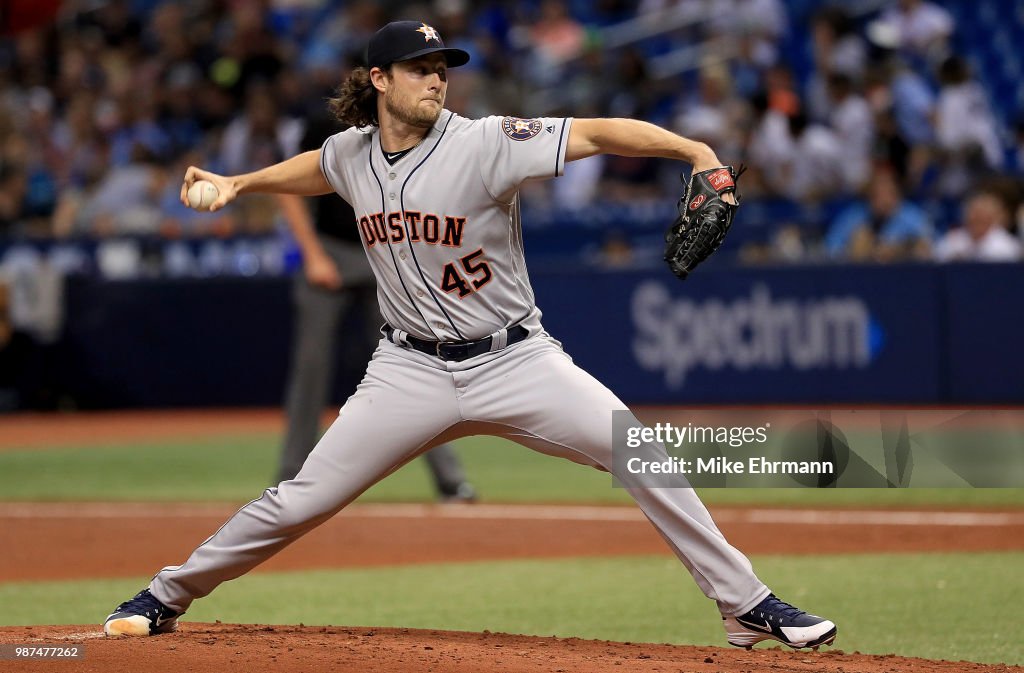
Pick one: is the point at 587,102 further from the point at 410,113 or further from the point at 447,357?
the point at 447,357

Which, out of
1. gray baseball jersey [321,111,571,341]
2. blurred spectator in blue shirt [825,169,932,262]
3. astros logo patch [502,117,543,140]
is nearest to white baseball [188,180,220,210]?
gray baseball jersey [321,111,571,341]

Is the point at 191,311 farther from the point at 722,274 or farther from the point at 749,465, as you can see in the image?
the point at 749,465

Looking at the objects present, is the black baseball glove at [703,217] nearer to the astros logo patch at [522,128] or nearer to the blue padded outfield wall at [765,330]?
the astros logo patch at [522,128]

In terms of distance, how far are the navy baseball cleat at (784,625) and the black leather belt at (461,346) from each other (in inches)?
45.4

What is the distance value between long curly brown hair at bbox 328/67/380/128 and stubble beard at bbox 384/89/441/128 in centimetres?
18

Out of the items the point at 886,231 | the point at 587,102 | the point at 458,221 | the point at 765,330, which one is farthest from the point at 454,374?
the point at 587,102

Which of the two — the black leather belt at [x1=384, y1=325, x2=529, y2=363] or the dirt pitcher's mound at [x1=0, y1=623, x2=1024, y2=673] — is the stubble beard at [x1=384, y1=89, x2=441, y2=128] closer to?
the black leather belt at [x1=384, y1=325, x2=529, y2=363]

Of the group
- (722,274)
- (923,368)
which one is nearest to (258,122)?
(722,274)

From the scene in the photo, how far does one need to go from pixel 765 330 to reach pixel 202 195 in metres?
9.99

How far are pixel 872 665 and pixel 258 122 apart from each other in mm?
14088

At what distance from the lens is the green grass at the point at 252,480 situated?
10078 millimetres

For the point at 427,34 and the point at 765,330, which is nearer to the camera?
the point at 427,34

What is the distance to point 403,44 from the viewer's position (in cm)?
500

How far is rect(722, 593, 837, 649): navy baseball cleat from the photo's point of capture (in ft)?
15.4
